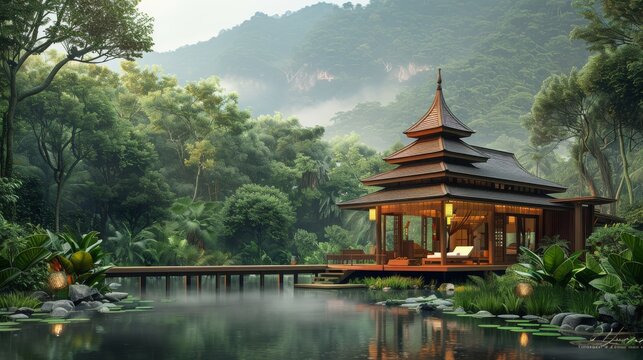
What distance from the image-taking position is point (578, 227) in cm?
3872

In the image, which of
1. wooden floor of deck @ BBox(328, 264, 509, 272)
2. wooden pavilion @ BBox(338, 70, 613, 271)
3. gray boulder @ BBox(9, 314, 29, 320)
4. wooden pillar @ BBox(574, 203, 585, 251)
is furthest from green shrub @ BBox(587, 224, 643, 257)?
gray boulder @ BBox(9, 314, 29, 320)

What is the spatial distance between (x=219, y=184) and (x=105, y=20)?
27.9 m

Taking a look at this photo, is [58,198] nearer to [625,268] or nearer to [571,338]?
[571,338]

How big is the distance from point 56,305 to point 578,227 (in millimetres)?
26424

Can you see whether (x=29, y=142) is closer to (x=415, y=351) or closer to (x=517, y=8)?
(x=415, y=351)

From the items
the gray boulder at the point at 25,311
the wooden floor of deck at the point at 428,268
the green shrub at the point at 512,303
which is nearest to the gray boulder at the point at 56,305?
the gray boulder at the point at 25,311

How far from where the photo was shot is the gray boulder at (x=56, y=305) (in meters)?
21.3

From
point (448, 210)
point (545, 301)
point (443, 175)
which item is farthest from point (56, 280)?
point (443, 175)

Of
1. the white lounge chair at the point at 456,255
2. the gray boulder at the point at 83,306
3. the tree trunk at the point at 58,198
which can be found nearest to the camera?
the gray boulder at the point at 83,306

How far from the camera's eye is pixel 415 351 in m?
13.5

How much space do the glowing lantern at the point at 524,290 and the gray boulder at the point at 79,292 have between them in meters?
12.6

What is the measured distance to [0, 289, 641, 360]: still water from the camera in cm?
1312

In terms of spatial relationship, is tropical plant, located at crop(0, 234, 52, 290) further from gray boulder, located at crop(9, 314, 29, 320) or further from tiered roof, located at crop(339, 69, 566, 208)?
tiered roof, located at crop(339, 69, 566, 208)

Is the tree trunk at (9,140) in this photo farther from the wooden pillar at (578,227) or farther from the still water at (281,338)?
the wooden pillar at (578,227)
